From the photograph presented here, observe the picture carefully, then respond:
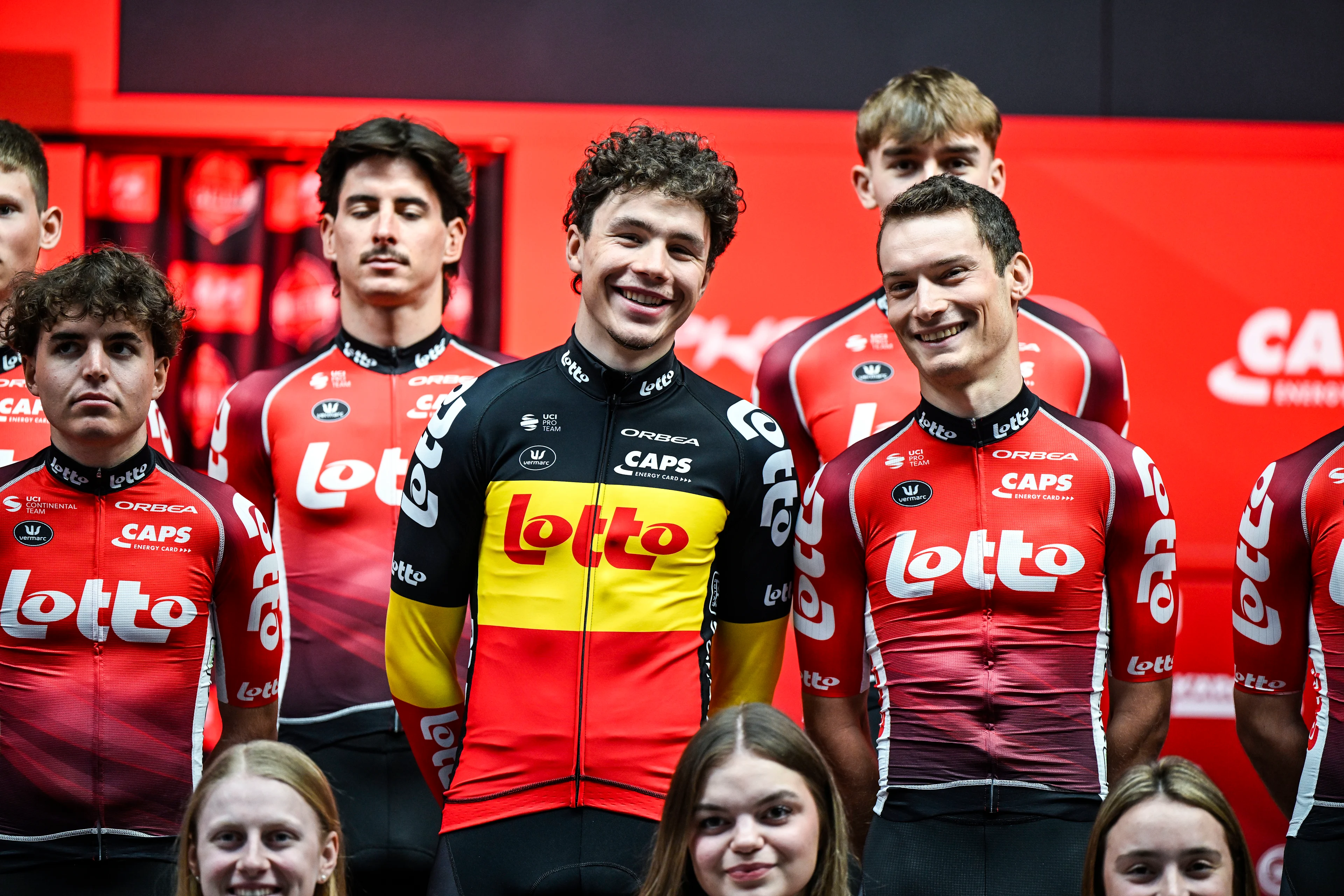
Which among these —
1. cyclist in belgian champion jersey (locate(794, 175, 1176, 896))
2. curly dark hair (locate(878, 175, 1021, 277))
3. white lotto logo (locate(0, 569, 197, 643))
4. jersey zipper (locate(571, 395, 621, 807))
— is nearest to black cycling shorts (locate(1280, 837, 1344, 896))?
cyclist in belgian champion jersey (locate(794, 175, 1176, 896))

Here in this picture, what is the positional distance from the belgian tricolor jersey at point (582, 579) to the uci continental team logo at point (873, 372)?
79 centimetres

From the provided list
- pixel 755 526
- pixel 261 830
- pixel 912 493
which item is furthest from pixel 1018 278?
pixel 261 830

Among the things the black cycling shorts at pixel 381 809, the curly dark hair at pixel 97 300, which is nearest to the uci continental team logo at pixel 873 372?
the black cycling shorts at pixel 381 809

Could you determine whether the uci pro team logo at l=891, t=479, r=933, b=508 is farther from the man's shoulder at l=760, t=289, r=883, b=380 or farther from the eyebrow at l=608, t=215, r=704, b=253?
the man's shoulder at l=760, t=289, r=883, b=380

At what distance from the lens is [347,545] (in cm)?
314

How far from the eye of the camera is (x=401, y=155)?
3412 millimetres

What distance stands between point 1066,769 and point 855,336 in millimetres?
1209

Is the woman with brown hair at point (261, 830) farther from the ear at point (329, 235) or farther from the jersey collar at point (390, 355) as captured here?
the ear at point (329, 235)

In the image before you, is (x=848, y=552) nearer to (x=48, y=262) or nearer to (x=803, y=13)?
(x=803, y=13)

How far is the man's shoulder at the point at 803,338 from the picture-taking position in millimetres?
3262

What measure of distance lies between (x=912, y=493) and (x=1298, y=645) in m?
0.81

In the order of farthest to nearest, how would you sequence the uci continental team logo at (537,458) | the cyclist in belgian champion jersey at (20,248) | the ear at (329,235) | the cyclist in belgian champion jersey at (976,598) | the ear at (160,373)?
the ear at (329,235) → the cyclist in belgian champion jersey at (20,248) → the ear at (160,373) → the cyclist in belgian champion jersey at (976,598) → the uci continental team logo at (537,458)

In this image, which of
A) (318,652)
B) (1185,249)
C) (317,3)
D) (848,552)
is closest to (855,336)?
(848,552)

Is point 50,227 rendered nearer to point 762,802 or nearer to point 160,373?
point 160,373
